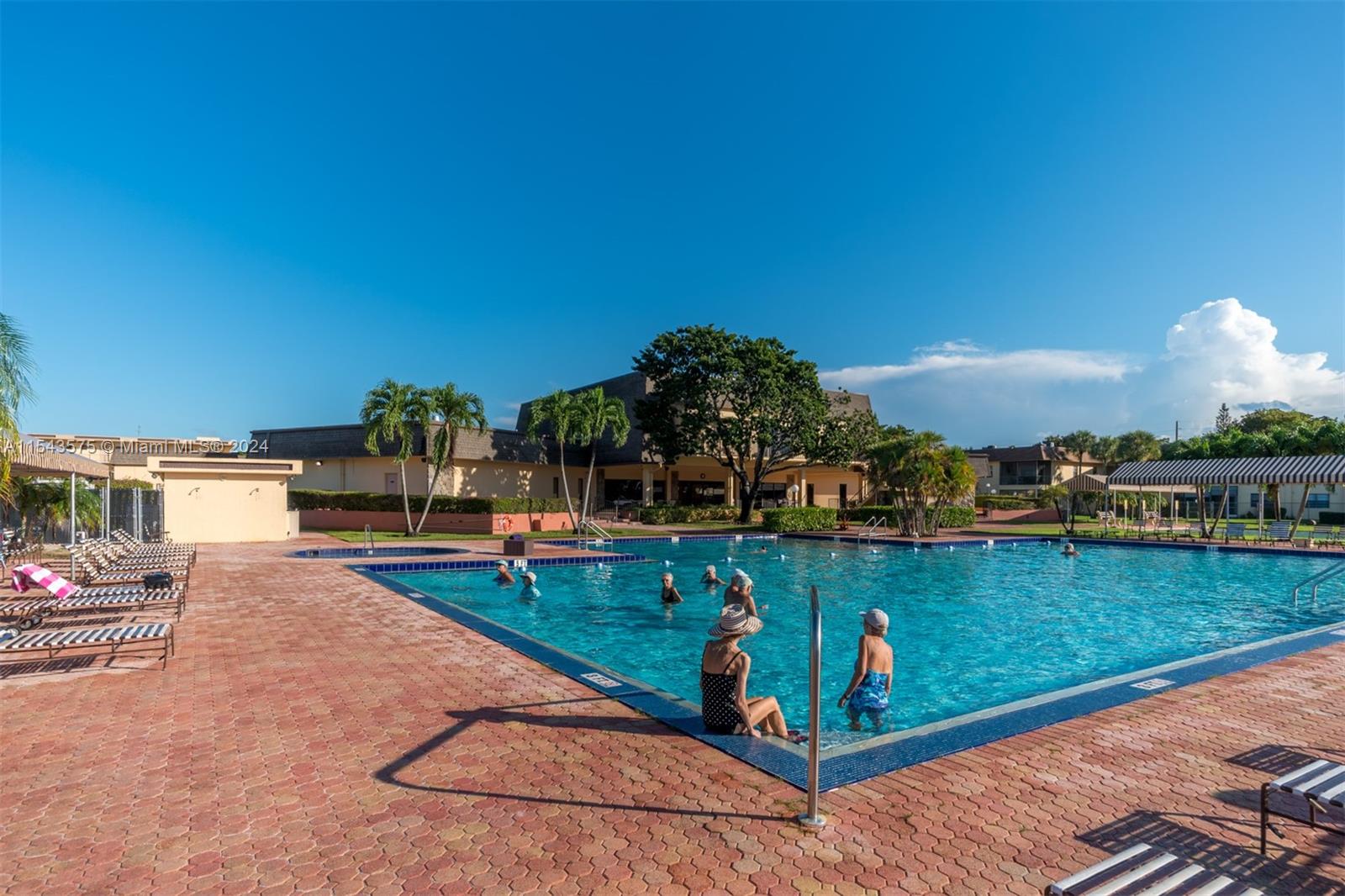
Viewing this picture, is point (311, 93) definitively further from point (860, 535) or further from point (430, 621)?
point (860, 535)

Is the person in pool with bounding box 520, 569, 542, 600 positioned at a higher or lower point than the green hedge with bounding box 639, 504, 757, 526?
lower

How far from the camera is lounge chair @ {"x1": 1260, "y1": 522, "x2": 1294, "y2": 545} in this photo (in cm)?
2502

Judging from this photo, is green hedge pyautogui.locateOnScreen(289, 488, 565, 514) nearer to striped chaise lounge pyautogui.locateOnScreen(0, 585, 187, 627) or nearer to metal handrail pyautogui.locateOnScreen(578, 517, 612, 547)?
metal handrail pyautogui.locateOnScreen(578, 517, 612, 547)

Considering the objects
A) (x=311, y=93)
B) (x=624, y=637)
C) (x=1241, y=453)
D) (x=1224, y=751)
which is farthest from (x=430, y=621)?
(x=1241, y=453)

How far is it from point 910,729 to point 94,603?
1027 cm

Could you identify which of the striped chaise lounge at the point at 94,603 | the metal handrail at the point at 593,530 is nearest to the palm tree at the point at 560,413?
the metal handrail at the point at 593,530

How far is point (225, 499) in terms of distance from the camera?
82.7ft

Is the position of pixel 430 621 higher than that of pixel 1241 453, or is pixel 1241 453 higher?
pixel 1241 453

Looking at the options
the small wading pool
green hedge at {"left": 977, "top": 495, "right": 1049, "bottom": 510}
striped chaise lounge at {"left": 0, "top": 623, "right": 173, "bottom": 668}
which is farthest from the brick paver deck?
green hedge at {"left": 977, "top": 495, "right": 1049, "bottom": 510}

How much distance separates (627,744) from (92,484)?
25.8 meters

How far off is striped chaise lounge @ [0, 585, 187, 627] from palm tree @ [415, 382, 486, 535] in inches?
732

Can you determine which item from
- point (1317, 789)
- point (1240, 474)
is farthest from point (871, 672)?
point (1240, 474)

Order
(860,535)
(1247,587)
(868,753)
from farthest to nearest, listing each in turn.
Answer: (860,535) < (1247,587) < (868,753)

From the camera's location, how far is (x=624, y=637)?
12055 millimetres
